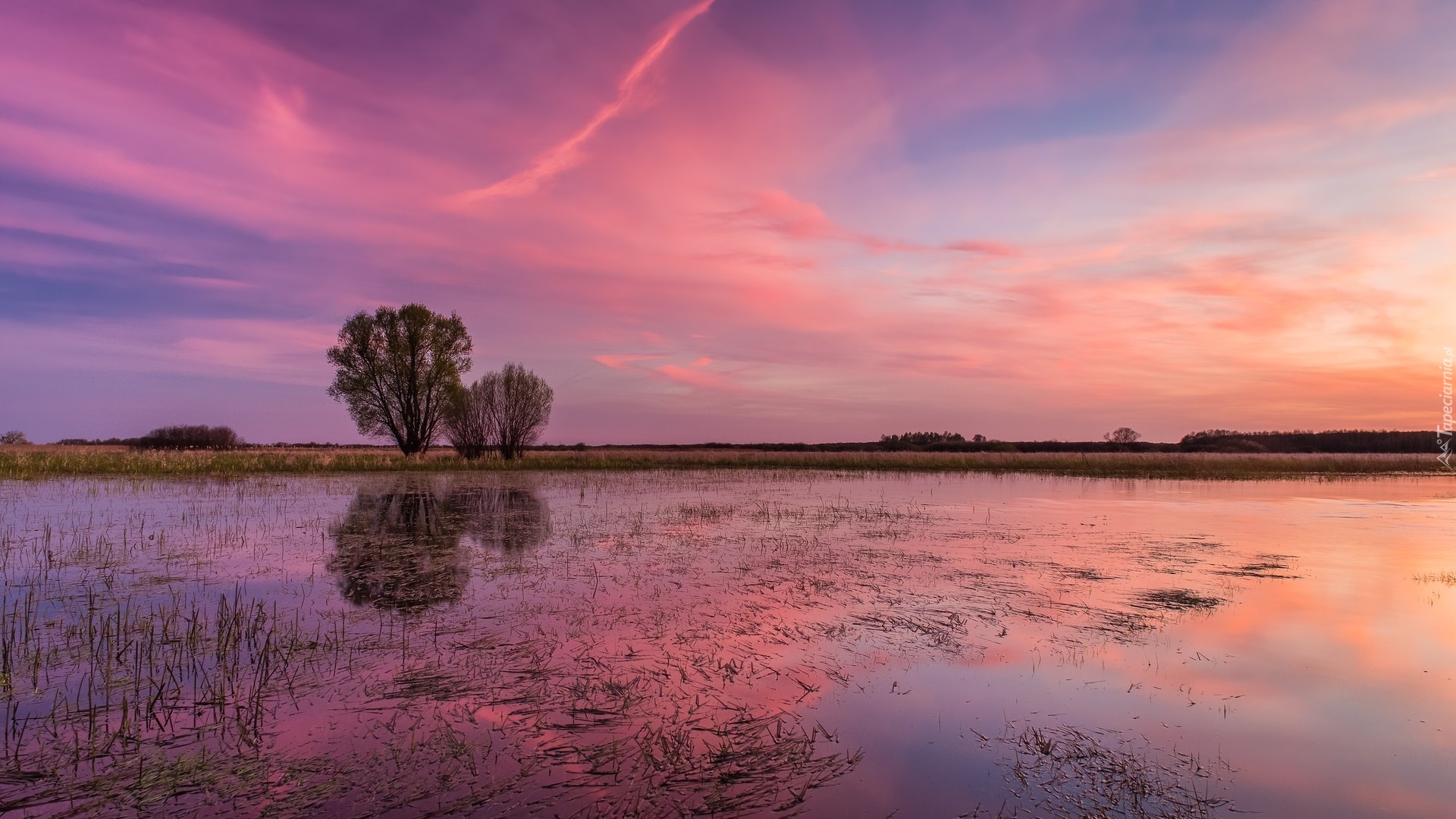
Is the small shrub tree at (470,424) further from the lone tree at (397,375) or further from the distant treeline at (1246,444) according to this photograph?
the distant treeline at (1246,444)

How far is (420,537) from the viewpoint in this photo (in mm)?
14195

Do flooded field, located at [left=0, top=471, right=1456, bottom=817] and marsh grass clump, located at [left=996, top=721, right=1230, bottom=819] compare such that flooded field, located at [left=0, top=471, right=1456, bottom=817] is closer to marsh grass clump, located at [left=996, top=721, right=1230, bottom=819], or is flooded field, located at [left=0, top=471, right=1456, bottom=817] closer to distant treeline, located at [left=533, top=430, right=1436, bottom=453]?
marsh grass clump, located at [left=996, top=721, right=1230, bottom=819]

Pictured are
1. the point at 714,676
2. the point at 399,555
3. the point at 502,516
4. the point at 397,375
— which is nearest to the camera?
the point at 714,676

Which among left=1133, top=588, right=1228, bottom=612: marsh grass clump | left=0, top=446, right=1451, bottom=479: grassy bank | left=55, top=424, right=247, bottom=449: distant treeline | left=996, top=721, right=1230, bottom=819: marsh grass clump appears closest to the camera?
left=996, top=721, right=1230, bottom=819: marsh grass clump

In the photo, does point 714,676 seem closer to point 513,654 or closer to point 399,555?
point 513,654

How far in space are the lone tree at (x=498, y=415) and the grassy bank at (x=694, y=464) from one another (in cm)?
159

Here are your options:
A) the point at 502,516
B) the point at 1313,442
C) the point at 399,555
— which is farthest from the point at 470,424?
the point at 1313,442

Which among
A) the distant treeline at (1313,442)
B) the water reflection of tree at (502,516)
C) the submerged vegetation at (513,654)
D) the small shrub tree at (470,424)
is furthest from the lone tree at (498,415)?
the distant treeline at (1313,442)

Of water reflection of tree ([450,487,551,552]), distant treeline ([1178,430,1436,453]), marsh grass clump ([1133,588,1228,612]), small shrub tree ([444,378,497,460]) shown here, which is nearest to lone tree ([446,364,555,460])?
small shrub tree ([444,378,497,460])

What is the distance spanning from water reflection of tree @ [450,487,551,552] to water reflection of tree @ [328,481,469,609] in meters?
0.47

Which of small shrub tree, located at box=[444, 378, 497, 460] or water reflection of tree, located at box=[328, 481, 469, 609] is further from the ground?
small shrub tree, located at box=[444, 378, 497, 460]

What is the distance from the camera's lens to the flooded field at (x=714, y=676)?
427 centimetres

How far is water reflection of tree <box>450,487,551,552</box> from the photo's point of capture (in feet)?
45.8

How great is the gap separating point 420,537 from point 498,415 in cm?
3575
